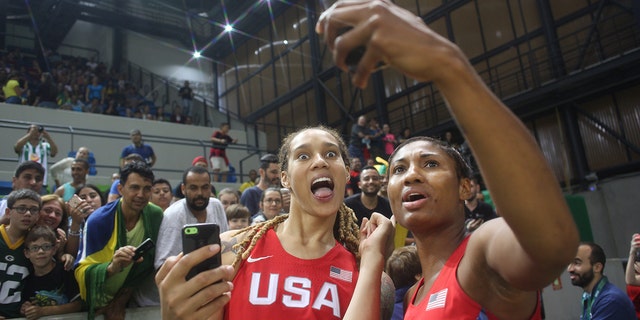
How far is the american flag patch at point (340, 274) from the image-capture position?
2.19 metres

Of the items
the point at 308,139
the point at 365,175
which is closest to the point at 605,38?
the point at 365,175

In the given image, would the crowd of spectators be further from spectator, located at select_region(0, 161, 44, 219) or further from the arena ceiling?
spectator, located at select_region(0, 161, 44, 219)

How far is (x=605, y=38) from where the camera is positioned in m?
11.8

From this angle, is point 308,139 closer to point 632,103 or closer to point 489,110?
point 489,110

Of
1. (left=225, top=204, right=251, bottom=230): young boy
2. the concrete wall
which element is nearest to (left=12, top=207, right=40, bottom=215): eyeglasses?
(left=225, top=204, right=251, bottom=230): young boy

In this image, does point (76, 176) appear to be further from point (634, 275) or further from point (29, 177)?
point (634, 275)

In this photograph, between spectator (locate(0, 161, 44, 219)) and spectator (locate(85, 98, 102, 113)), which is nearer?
spectator (locate(0, 161, 44, 219))

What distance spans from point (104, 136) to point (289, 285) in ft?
36.0

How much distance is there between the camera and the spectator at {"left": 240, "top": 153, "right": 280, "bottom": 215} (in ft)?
23.0

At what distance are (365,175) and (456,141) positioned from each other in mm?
9121

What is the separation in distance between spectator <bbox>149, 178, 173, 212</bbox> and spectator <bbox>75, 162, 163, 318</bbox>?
1575mm

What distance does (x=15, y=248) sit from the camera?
398cm

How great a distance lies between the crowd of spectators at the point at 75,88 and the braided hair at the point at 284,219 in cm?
1226

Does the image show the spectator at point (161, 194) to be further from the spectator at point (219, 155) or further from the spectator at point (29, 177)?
the spectator at point (219, 155)
